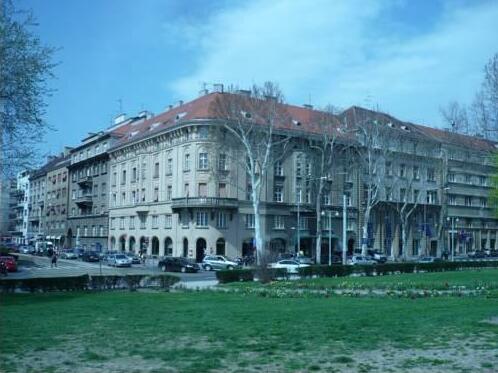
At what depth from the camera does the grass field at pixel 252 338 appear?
9.81 m

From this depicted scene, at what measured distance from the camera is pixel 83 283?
102 feet

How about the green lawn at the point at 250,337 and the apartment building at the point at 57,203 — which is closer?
the green lawn at the point at 250,337

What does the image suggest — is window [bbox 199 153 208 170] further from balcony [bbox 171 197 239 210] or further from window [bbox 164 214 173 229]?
window [bbox 164 214 173 229]

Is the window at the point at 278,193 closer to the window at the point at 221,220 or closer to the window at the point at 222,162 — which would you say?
the window at the point at 222,162

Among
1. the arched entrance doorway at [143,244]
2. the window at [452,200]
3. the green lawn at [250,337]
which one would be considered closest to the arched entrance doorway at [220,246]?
the arched entrance doorway at [143,244]

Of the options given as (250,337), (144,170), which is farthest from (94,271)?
(250,337)

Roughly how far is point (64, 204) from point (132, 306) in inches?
3773

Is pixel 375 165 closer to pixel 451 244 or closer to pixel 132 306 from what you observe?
pixel 451 244

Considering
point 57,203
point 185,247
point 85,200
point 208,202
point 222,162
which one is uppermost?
point 222,162

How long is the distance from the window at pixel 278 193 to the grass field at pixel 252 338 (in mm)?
53672

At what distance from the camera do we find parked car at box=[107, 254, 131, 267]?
62.8 metres

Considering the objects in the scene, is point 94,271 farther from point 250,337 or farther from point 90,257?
point 250,337

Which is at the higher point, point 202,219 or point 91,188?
point 91,188

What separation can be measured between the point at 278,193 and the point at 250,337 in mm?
62250
